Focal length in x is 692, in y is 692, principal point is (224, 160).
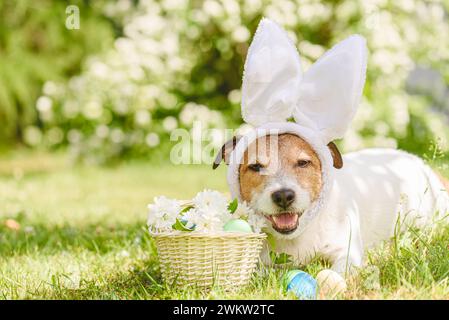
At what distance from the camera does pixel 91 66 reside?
719 cm

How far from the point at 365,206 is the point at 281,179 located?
581 mm

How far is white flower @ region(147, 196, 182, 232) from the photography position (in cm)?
239

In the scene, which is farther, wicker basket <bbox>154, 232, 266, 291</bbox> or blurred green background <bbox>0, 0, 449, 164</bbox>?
blurred green background <bbox>0, 0, 449, 164</bbox>

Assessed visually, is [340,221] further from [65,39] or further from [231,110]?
[65,39]

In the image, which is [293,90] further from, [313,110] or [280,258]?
[280,258]

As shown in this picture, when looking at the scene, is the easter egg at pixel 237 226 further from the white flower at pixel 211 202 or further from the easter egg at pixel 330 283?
the easter egg at pixel 330 283

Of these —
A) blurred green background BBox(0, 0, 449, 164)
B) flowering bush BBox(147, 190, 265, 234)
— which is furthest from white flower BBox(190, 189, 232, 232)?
blurred green background BBox(0, 0, 449, 164)

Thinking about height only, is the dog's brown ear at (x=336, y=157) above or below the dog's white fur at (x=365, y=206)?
above

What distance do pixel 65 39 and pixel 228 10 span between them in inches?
112

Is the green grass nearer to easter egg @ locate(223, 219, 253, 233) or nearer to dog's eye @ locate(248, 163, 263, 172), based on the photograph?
easter egg @ locate(223, 219, 253, 233)

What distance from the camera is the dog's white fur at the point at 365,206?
2.59 m

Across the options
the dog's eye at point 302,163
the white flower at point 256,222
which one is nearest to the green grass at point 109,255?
the white flower at point 256,222

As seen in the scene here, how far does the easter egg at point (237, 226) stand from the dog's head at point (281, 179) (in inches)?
4.6

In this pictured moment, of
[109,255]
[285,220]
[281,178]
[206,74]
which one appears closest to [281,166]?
[281,178]
